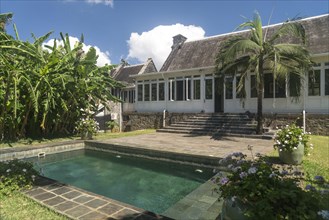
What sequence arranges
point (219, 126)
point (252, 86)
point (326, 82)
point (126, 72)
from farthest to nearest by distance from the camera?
point (126, 72)
point (252, 86)
point (219, 126)
point (326, 82)

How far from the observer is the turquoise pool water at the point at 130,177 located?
5480 millimetres

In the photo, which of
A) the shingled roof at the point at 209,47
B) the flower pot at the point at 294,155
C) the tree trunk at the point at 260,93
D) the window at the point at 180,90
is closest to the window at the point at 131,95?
the shingled roof at the point at 209,47

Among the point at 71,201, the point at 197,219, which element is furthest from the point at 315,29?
the point at 71,201

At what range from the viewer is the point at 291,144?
5988mm

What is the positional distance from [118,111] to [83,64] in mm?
7213

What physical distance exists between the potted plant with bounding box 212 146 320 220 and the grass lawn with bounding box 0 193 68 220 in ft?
8.33

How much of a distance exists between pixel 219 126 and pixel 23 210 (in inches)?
436

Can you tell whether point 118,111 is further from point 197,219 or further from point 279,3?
point 197,219

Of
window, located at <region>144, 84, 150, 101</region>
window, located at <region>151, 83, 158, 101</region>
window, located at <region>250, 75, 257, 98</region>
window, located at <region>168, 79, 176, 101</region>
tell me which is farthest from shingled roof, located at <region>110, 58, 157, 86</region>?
window, located at <region>250, 75, 257, 98</region>

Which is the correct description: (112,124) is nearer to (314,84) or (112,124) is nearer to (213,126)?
(213,126)

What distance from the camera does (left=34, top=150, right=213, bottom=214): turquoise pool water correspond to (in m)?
5.48

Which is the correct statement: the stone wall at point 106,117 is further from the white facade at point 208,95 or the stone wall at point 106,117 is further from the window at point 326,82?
the window at point 326,82

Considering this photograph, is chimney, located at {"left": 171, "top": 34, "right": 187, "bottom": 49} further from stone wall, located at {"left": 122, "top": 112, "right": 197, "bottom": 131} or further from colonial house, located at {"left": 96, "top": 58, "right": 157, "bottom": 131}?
stone wall, located at {"left": 122, "top": 112, "right": 197, "bottom": 131}

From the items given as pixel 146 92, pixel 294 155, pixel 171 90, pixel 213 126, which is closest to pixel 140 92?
pixel 146 92
